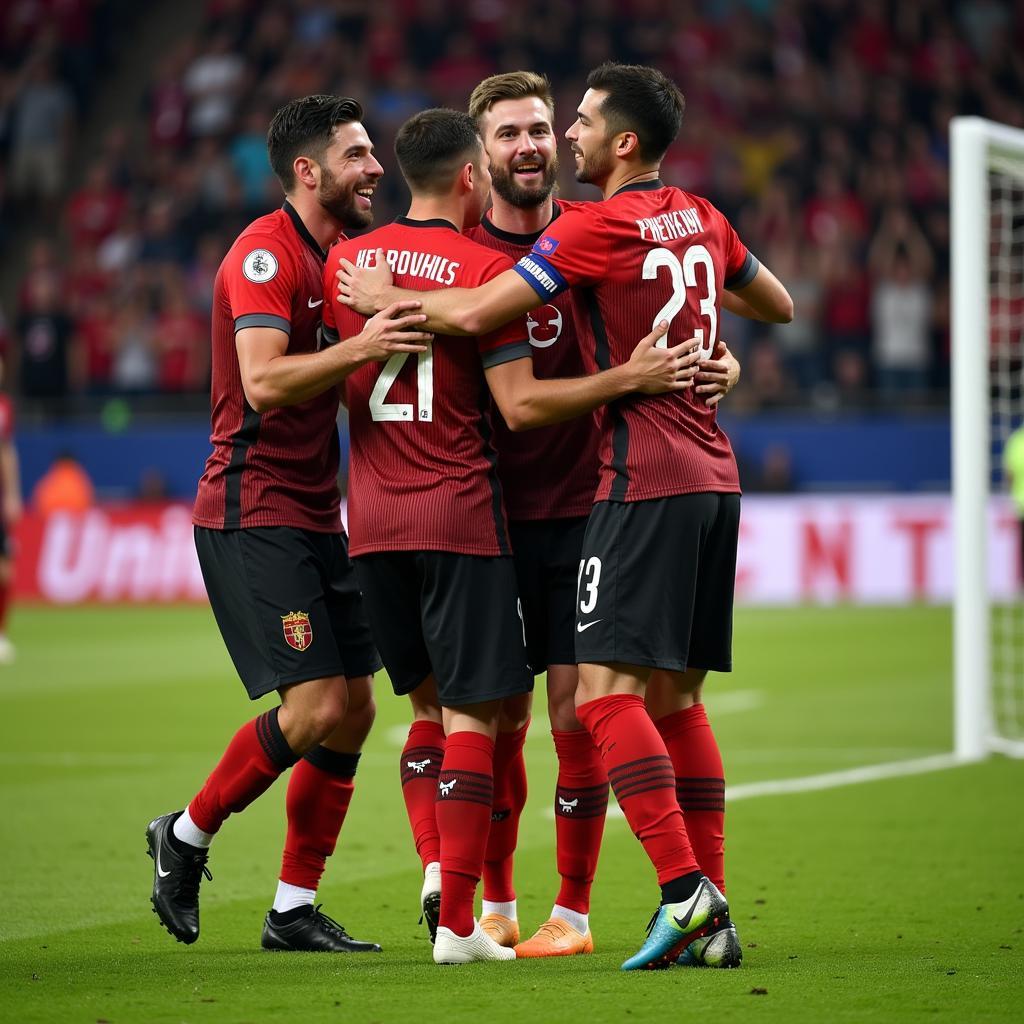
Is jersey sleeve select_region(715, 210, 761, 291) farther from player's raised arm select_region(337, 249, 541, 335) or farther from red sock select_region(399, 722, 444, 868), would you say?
red sock select_region(399, 722, 444, 868)

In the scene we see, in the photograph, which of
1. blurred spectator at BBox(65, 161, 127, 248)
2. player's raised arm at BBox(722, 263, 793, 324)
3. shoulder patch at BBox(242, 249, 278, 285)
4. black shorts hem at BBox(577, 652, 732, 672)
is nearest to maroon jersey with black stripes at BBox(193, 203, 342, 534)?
shoulder patch at BBox(242, 249, 278, 285)

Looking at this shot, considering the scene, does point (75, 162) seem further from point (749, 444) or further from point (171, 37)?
point (749, 444)

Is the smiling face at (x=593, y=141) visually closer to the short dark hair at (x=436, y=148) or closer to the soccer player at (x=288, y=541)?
the short dark hair at (x=436, y=148)

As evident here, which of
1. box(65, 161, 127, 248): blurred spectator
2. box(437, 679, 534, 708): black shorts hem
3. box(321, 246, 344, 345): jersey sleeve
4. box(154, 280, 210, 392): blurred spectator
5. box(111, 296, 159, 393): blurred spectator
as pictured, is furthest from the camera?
box(65, 161, 127, 248): blurred spectator

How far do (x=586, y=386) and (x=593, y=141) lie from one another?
675 mm

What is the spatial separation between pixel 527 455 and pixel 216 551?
0.91 meters

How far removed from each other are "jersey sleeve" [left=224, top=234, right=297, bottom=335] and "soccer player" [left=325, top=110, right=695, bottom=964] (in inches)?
5.9

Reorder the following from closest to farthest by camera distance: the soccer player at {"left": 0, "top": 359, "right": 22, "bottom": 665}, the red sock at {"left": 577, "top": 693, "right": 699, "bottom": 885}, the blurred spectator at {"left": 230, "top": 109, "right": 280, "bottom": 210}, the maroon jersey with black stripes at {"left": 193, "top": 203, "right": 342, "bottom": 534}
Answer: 1. the red sock at {"left": 577, "top": 693, "right": 699, "bottom": 885}
2. the maroon jersey with black stripes at {"left": 193, "top": 203, "right": 342, "bottom": 534}
3. the soccer player at {"left": 0, "top": 359, "right": 22, "bottom": 665}
4. the blurred spectator at {"left": 230, "top": 109, "right": 280, "bottom": 210}

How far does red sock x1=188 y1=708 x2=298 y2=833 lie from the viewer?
190 inches

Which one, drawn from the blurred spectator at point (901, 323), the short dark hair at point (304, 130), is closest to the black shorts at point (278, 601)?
the short dark hair at point (304, 130)

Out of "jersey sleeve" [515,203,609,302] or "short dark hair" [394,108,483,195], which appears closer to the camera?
"jersey sleeve" [515,203,609,302]

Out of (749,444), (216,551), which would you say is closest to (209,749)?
(216,551)

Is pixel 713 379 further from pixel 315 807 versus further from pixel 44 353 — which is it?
pixel 44 353

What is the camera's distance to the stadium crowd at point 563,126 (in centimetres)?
1895
